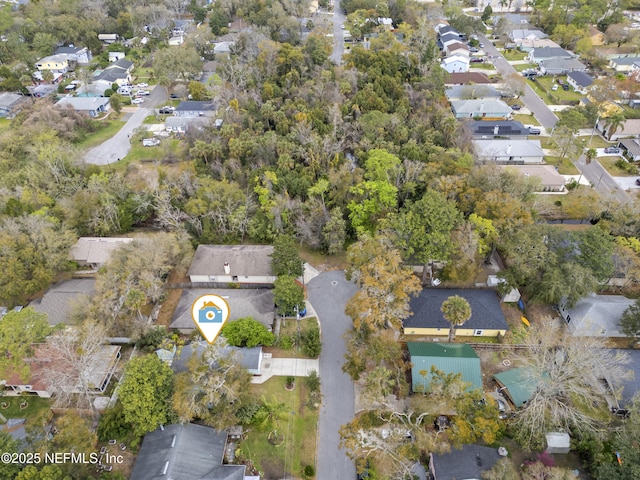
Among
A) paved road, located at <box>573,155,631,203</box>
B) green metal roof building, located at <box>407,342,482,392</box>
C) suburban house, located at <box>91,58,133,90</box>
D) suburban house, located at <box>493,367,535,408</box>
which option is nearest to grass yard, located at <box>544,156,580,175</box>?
paved road, located at <box>573,155,631,203</box>

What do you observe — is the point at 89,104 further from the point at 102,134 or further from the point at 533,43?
the point at 533,43

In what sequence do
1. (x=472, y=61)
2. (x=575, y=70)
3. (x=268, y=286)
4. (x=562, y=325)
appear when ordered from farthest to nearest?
1. (x=472, y=61)
2. (x=575, y=70)
3. (x=268, y=286)
4. (x=562, y=325)

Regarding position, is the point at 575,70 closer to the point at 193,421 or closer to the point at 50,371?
the point at 193,421

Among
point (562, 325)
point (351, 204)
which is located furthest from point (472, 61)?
point (562, 325)

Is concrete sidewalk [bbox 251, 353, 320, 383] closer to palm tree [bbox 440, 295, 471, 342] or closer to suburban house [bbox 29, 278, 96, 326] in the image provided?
palm tree [bbox 440, 295, 471, 342]

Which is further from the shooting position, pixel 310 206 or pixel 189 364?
pixel 310 206

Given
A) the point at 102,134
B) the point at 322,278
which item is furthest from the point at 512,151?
the point at 102,134
